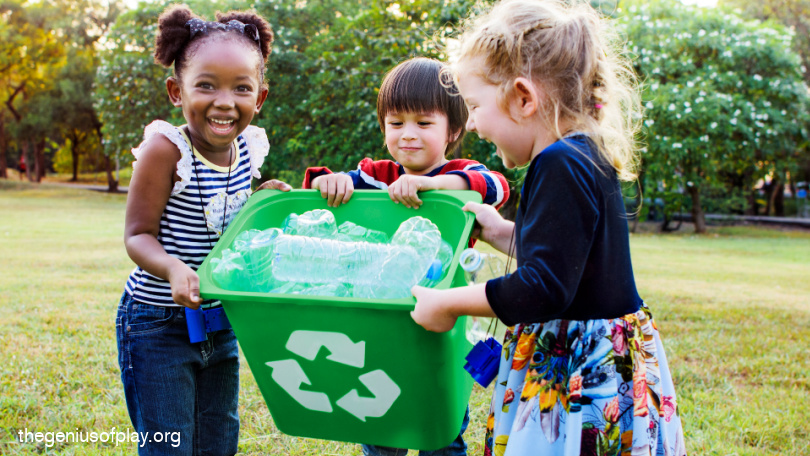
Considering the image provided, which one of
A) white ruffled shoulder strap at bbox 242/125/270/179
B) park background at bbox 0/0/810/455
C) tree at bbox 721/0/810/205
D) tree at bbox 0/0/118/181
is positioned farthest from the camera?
tree at bbox 0/0/118/181

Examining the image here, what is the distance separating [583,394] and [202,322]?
1.04m

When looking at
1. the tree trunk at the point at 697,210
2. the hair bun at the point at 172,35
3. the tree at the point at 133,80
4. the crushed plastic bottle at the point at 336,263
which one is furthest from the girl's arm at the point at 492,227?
the tree at the point at 133,80

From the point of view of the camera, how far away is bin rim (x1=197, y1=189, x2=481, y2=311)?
1256 millimetres

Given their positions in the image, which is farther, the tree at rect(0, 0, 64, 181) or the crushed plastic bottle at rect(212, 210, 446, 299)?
the tree at rect(0, 0, 64, 181)

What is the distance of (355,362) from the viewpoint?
4.53 ft

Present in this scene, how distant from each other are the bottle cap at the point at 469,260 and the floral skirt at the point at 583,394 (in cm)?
19

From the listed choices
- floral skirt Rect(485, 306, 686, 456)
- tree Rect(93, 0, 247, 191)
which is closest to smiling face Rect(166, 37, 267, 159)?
floral skirt Rect(485, 306, 686, 456)

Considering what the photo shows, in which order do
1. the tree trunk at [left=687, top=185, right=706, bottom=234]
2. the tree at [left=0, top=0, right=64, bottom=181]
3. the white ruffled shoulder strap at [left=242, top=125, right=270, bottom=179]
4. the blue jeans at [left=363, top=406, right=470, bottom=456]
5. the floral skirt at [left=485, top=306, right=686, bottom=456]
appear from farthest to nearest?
the tree at [left=0, top=0, right=64, bottom=181] < the tree trunk at [left=687, top=185, right=706, bottom=234] < the white ruffled shoulder strap at [left=242, top=125, right=270, bottom=179] < the blue jeans at [left=363, top=406, right=470, bottom=456] < the floral skirt at [left=485, top=306, right=686, bottom=456]

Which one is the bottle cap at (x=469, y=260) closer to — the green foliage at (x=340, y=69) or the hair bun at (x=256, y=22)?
the hair bun at (x=256, y=22)

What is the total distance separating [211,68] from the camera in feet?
5.57

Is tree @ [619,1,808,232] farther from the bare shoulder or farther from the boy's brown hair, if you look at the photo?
the bare shoulder

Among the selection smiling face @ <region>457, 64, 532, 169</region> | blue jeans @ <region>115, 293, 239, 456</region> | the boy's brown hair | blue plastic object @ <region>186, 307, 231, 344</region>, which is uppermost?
the boy's brown hair

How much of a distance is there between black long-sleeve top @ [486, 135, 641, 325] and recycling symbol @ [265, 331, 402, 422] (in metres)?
0.35

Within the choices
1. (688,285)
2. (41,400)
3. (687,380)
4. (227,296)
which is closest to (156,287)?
(227,296)
